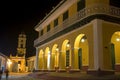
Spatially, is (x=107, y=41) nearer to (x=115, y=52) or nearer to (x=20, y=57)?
(x=115, y=52)

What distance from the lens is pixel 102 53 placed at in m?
14.2

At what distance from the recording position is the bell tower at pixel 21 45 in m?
58.8

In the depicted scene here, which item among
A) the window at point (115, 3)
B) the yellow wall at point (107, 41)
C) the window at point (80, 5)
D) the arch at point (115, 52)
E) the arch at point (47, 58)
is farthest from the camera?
the arch at point (47, 58)

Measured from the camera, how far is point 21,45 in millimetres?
60031

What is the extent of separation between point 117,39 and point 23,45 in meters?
45.0

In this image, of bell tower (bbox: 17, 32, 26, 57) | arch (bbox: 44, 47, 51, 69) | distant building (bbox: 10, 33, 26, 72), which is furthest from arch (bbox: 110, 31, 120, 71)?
bell tower (bbox: 17, 32, 26, 57)

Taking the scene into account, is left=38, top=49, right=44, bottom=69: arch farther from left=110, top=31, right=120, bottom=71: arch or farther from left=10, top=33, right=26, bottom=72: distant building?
left=10, top=33, right=26, bottom=72: distant building

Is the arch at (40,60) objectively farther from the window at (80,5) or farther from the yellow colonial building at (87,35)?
the window at (80,5)

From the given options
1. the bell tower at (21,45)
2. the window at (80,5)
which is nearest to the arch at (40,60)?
the window at (80,5)

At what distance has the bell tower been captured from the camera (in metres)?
58.8

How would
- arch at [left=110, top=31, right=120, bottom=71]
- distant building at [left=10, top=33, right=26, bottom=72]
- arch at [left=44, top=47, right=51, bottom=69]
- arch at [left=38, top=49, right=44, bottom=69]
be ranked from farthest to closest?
distant building at [left=10, top=33, right=26, bottom=72] → arch at [left=38, top=49, right=44, bottom=69] → arch at [left=44, top=47, right=51, bottom=69] → arch at [left=110, top=31, right=120, bottom=71]

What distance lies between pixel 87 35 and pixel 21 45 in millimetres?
46642

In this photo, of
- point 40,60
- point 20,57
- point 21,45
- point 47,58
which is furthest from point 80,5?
point 21,45

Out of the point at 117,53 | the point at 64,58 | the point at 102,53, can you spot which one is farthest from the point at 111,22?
the point at 64,58
